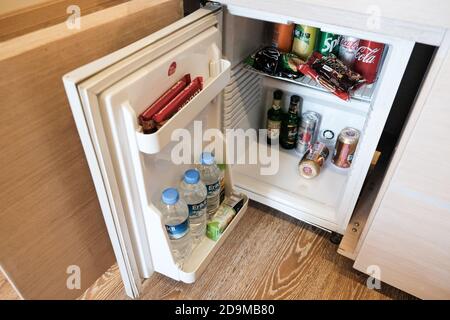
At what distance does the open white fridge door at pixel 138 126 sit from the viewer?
612 mm

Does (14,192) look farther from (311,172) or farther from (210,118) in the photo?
(311,172)

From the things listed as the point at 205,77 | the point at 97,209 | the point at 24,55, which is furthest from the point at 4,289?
the point at 205,77

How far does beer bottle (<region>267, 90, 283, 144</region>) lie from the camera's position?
1321 millimetres

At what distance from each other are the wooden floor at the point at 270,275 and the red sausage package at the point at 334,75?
1.80 ft

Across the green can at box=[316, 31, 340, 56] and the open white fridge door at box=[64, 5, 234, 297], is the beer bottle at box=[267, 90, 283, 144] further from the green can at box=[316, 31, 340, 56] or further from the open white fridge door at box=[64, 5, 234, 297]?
the open white fridge door at box=[64, 5, 234, 297]

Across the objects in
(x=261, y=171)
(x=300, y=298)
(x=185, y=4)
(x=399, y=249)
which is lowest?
(x=300, y=298)

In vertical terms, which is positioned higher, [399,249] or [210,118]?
[210,118]

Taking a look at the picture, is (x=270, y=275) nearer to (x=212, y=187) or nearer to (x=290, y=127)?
(x=212, y=187)

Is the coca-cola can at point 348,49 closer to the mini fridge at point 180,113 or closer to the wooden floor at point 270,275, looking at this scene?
the mini fridge at point 180,113

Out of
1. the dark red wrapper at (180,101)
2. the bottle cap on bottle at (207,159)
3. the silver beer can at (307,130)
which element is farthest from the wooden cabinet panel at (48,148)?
the silver beer can at (307,130)

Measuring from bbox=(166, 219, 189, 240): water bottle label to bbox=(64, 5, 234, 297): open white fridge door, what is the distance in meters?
0.03

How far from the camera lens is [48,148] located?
2.44 ft

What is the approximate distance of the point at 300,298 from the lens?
1.07 m

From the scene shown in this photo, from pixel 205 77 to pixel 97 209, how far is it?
49cm
